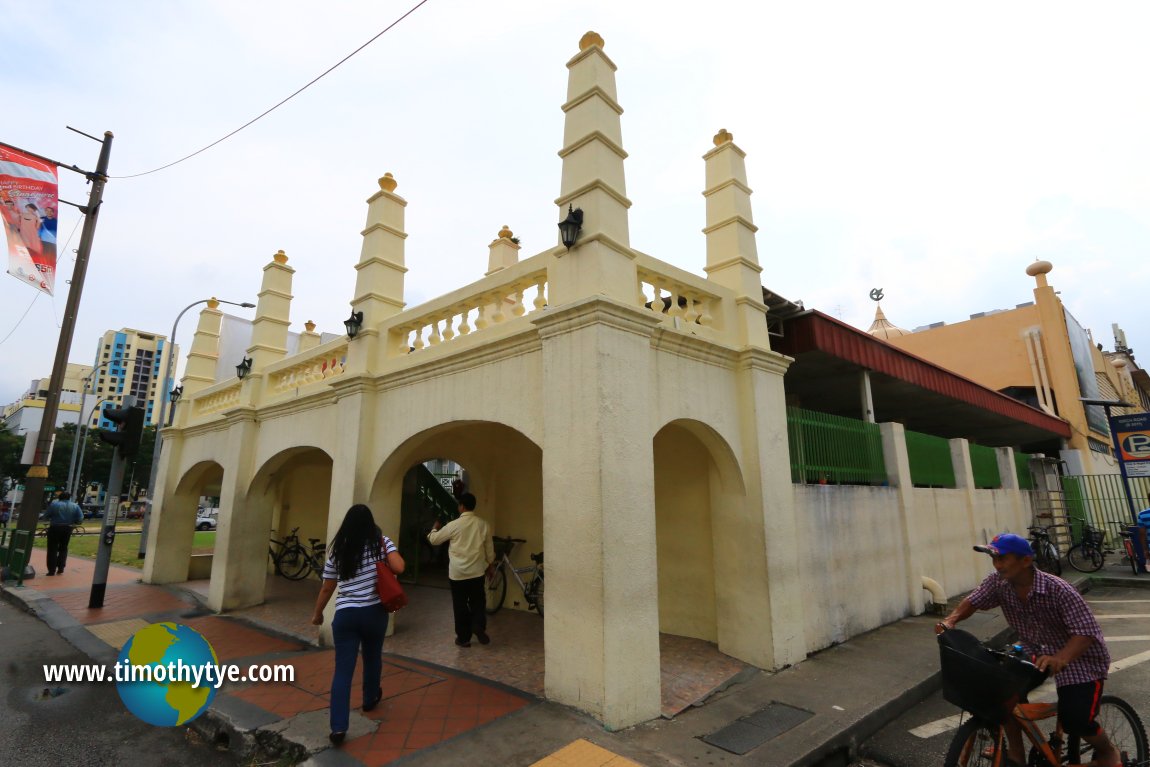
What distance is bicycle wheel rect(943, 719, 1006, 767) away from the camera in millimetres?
2963

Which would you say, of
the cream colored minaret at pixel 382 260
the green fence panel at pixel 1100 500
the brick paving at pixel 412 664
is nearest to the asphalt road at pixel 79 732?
the brick paving at pixel 412 664

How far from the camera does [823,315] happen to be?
7.69 meters

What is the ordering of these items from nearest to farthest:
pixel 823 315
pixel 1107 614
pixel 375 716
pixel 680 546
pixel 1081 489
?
pixel 375 716
pixel 680 546
pixel 823 315
pixel 1107 614
pixel 1081 489

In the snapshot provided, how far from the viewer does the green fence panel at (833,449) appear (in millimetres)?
6828

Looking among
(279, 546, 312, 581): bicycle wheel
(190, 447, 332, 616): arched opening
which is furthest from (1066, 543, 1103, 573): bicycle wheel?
(279, 546, 312, 581): bicycle wheel

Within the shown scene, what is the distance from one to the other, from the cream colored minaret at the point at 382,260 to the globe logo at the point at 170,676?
12.7 feet

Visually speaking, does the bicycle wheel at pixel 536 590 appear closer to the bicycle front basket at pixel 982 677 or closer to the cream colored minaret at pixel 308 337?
the bicycle front basket at pixel 982 677

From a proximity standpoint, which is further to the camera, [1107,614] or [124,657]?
[1107,614]

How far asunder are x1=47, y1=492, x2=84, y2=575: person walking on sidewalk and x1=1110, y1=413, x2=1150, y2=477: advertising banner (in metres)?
21.8

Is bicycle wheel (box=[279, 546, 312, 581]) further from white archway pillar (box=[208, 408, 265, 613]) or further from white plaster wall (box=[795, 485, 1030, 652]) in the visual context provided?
white plaster wall (box=[795, 485, 1030, 652])

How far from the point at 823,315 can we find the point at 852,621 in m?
3.90

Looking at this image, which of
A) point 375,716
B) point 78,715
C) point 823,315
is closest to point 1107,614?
point 823,315

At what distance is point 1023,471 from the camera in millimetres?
13203

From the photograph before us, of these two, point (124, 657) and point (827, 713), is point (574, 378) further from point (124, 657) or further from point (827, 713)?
point (124, 657)
